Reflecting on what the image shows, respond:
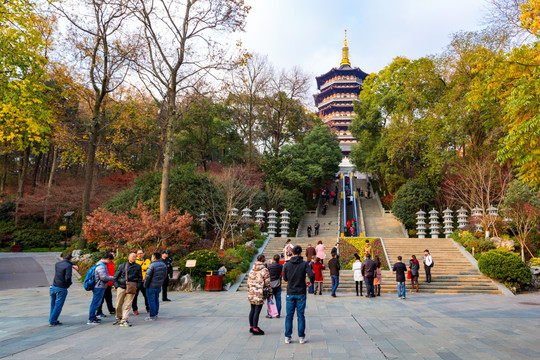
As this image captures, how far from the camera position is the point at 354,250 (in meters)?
18.8

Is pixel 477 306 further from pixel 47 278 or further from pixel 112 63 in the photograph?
pixel 112 63

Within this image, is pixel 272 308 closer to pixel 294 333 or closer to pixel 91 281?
pixel 294 333

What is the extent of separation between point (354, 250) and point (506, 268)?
732 cm

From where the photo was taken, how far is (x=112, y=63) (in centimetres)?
→ 1841

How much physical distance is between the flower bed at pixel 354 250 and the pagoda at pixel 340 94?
140 ft

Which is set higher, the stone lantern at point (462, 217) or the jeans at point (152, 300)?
the stone lantern at point (462, 217)

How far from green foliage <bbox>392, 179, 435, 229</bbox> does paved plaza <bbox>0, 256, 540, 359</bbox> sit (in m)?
15.9

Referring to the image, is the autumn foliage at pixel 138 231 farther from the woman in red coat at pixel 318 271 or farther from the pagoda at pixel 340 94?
the pagoda at pixel 340 94

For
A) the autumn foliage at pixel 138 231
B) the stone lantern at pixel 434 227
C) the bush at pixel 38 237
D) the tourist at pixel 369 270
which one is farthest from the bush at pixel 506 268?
the bush at pixel 38 237

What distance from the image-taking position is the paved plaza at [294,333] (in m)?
4.94

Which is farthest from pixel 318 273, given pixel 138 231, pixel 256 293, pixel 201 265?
pixel 138 231

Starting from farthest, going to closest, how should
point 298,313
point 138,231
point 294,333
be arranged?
point 138,231 → point 294,333 → point 298,313

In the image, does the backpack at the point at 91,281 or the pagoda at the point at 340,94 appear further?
the pagoda at the point at 340,94

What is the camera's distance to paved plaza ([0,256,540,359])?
16.2 ft
